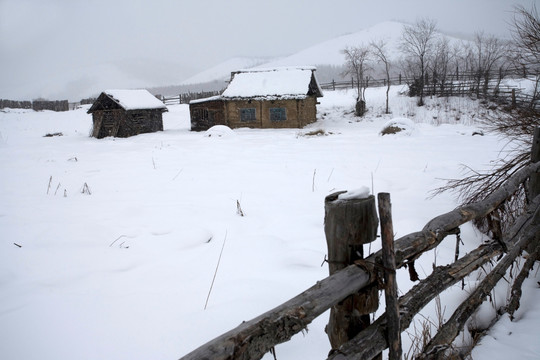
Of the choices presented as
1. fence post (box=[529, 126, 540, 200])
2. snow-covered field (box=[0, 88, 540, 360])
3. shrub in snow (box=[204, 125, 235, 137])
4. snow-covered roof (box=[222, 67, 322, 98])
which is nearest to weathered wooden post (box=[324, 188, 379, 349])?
snow-covered field (box=[0, 88, 540, 360])

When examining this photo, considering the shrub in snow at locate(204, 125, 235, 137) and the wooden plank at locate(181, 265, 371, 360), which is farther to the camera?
the shrub in snow at locate(204, 125, 235, 137)

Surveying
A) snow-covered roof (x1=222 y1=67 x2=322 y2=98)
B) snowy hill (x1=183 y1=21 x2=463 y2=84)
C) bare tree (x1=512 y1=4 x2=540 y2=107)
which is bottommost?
bare tree (x1=512 y1=4 x2=540 y2=107)

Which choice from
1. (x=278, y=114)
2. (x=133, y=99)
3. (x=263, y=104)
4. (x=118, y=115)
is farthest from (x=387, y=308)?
(x=133, y=99)

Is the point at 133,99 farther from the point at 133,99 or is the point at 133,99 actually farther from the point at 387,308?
the point at 387,308

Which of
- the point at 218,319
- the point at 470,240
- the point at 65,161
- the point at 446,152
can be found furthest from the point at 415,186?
the point at 65,161

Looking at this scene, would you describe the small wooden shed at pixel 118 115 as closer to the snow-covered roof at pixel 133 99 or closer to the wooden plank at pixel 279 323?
the snow-covered roof at pixel 133 99

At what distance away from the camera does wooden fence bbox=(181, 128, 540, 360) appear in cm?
110

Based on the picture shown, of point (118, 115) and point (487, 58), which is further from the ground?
point (487, 58)

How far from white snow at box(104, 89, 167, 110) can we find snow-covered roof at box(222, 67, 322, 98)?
5277mm

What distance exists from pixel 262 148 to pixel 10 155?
1019 cm

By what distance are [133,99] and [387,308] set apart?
23675mm

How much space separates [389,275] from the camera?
4.95 feet

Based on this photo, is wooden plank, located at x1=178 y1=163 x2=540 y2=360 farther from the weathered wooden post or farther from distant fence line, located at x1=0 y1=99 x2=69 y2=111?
distant fence line, located at x1=0 y1=99 x2=69 y2=111

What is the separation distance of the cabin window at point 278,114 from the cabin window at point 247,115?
1.37 metres
